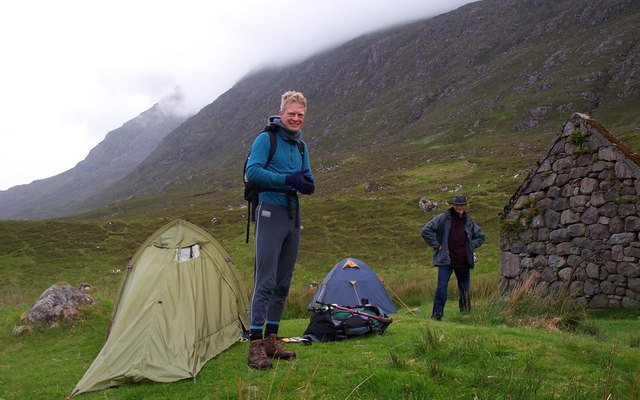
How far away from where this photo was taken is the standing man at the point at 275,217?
177 inches

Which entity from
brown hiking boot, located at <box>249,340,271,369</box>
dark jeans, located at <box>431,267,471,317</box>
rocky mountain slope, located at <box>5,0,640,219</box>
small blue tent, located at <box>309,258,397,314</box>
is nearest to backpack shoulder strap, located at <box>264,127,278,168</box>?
brown hiking boot, located at <box>249,340,271,369</box>

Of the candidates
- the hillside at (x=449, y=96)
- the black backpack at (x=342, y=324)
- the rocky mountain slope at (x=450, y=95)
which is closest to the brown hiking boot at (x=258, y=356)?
the black backpack at (x=342, y=324)

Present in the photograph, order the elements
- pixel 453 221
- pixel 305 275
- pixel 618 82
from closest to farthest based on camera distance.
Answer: pixel 453 221 < pixel 305 275 < pixel 618 82

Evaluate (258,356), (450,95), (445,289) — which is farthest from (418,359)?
(450,95)

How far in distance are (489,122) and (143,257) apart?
90.2m

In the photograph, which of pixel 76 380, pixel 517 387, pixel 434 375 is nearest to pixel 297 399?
pixel 434 375

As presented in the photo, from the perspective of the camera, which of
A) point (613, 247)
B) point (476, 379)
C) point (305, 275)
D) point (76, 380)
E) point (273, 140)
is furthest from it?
point (305, 275)

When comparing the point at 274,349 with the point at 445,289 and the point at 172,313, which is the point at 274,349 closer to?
the point at 172,313

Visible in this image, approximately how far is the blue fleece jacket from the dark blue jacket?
13.5 feet

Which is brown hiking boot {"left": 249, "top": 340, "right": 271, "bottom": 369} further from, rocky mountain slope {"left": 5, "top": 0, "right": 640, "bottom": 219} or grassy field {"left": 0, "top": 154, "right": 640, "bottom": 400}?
rocky mountain slope {"left": 5, "top": 0, "right": 640, "bottom": 219}

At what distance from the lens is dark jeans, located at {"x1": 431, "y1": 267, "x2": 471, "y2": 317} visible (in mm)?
7836

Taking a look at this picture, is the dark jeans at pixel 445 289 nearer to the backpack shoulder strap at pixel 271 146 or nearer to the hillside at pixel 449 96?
the backpack shoulder strap at pixel 271 146

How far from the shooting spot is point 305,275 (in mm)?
23766

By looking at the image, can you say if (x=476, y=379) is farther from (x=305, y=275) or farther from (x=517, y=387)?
(x=305, y=275)
